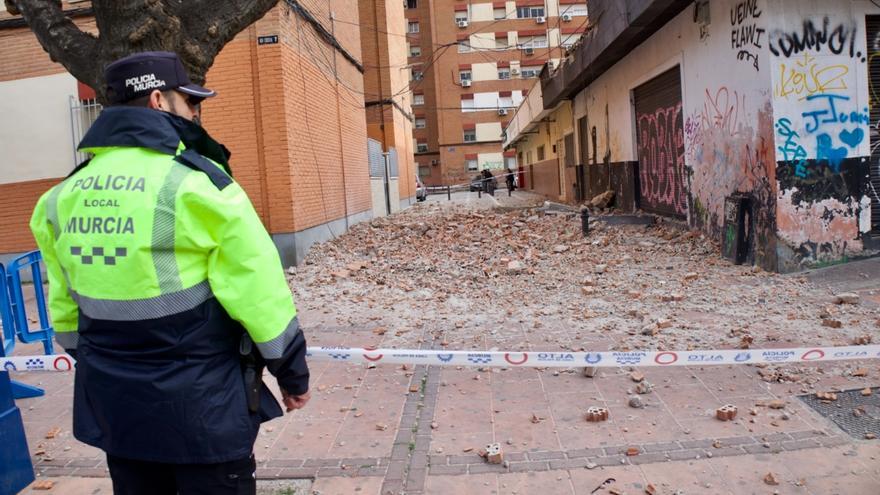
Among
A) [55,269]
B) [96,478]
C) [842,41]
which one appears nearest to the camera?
[55,269]

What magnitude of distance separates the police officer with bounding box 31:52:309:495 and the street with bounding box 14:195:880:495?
177 centimetres

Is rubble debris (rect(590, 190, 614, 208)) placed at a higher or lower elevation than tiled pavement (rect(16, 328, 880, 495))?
higher

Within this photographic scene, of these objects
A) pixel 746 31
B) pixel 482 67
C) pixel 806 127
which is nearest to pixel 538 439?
pixel 806 127

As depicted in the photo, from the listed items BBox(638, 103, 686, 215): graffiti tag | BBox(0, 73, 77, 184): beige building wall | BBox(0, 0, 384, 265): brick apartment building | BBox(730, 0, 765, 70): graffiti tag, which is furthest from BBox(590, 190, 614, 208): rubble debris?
BBox(0, 73, 77, 184): beige building wall

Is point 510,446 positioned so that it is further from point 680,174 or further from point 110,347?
point 680,174

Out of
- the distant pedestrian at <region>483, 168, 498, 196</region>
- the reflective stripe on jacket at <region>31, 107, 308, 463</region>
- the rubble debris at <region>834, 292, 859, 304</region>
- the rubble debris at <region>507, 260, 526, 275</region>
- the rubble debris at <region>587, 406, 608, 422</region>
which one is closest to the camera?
the reflective stripe on jacket at <region>31, 107, 308, 463</region>

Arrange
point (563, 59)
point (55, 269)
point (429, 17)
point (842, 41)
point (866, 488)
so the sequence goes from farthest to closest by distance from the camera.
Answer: point (429, 17) < point (563, 59) < point (842, 41) < point (866, 488) < point (55, 269)

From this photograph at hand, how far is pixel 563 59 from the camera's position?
19.7 metres

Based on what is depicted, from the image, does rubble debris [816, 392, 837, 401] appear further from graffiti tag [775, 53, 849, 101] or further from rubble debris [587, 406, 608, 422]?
graffiti tag [775, 53, 849, 101]

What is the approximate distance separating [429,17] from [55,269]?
6057 cm

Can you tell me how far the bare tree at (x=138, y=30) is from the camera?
3.54 meters

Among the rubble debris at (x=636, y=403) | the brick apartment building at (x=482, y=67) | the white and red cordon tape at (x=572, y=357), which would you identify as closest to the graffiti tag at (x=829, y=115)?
the white and red cordon tape at (x=572, y=357)

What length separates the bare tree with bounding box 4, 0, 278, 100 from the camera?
11.6 ft

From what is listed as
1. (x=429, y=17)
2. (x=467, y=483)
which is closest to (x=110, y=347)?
(x=467, y=483)
